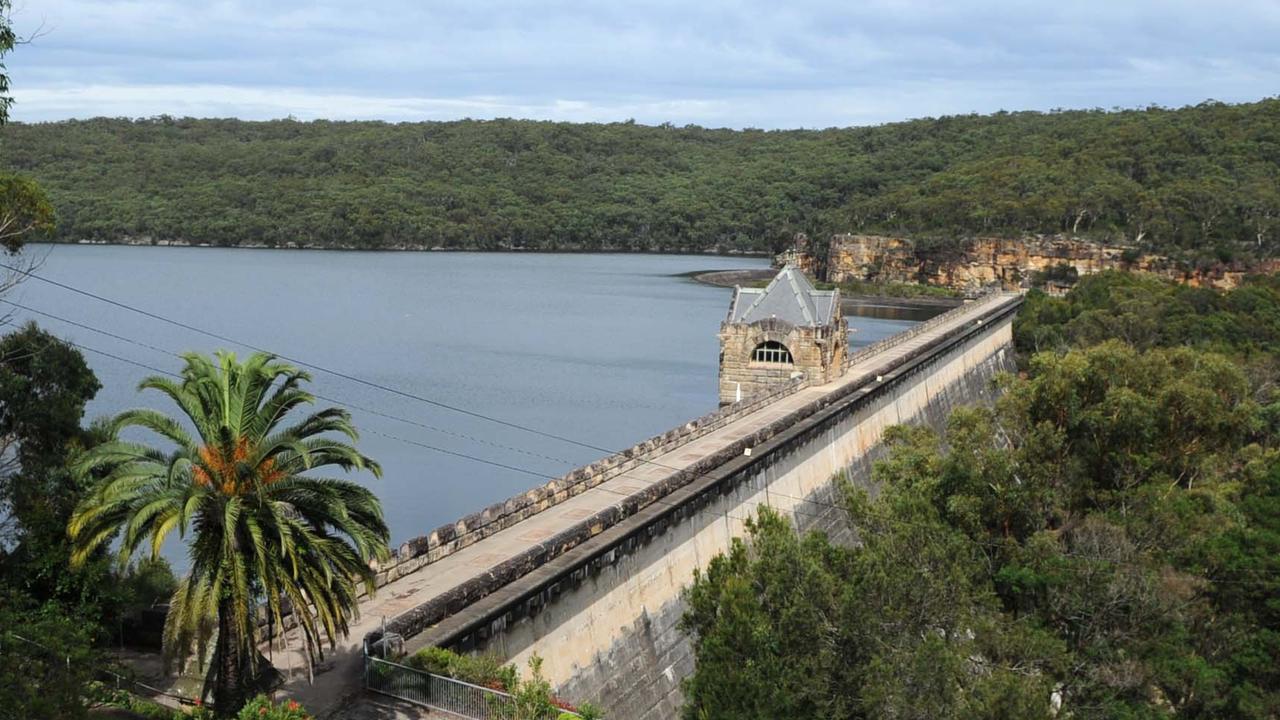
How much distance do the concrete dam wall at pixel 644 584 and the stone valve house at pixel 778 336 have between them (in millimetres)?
4716

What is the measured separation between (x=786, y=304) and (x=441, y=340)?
54884 mm

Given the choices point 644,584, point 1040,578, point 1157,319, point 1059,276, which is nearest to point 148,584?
point 644,584

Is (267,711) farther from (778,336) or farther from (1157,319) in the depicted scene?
(1157,319)

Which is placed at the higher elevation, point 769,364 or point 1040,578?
point 769,364

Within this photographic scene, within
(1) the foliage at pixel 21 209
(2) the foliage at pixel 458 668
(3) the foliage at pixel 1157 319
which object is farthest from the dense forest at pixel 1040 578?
(3) the foliage at pixel 1157 319

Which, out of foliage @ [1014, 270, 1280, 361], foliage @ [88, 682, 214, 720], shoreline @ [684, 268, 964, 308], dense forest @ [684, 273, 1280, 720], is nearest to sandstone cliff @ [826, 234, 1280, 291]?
shoreline @ [684, 268, 964, 308]

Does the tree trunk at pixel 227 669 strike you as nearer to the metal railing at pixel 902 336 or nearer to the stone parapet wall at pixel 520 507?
the stone parapet wall at pixel 520 507

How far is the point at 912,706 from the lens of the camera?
64.5ft

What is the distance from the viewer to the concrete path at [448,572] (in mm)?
19047

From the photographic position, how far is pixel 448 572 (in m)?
23.9

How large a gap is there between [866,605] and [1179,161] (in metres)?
169

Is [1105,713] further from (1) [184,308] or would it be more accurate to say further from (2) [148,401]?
(1) [184,308]

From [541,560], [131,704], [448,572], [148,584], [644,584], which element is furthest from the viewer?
[644,584]

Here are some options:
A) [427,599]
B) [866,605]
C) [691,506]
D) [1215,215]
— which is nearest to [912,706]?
[866,605]
